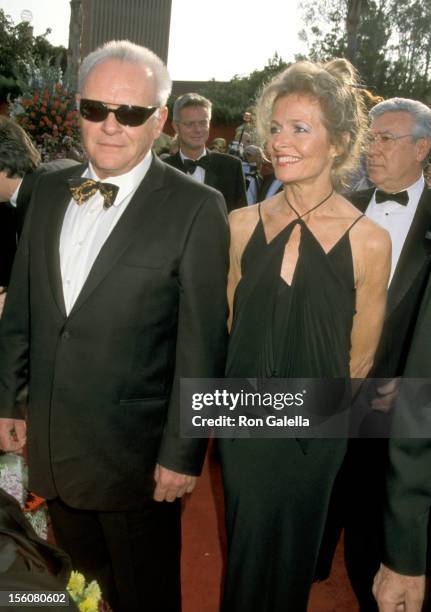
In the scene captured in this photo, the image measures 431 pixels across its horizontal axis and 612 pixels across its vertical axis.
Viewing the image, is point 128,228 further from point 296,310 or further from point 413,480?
point 413,480

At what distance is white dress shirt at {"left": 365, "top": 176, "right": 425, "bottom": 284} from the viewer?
318 cm

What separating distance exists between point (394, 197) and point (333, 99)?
3.56 ft

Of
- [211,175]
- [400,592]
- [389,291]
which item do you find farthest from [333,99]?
Result: [211,175]

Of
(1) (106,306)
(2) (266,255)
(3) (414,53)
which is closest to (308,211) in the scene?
(2) (266,255)

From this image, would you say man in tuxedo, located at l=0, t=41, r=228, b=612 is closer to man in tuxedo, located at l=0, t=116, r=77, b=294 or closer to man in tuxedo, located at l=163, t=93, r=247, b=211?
man in tuxedo, located at l=0, t=116, r=77, b=294

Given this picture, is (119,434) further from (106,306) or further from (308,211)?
(308,211)

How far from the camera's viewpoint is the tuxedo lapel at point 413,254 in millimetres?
2895

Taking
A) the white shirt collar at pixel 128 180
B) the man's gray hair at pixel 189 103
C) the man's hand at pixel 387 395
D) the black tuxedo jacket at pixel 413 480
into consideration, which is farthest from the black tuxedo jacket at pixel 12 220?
the man's gray hair at pixel 189 103

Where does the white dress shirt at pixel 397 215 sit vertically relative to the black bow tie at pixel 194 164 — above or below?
above

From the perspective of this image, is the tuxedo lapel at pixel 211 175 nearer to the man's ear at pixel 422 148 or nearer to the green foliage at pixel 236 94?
the man's ear at pixel 422 148

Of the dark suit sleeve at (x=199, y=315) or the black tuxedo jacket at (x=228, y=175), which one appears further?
the black tuxedo jacket at (x=228, y=175)

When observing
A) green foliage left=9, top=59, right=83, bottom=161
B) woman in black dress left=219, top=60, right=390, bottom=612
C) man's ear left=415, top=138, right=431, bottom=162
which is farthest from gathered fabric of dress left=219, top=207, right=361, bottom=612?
green foliage left=9, top=59, right=83, bottom=161

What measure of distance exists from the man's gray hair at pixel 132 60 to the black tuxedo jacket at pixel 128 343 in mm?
280

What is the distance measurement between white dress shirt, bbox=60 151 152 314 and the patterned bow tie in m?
0.03
